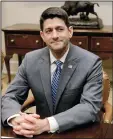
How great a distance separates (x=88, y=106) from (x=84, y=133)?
147 millimetres

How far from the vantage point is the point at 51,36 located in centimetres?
121

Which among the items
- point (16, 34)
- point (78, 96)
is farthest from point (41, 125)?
point (16, 34)

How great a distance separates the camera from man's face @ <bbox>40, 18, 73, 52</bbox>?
1204mm

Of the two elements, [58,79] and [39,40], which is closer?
[58,79]

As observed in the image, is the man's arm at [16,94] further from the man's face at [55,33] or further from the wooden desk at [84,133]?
the man's face at [55,33]

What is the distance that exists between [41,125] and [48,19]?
458 mm

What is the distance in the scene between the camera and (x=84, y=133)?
1.02 m

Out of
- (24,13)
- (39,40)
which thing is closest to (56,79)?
(39,40)

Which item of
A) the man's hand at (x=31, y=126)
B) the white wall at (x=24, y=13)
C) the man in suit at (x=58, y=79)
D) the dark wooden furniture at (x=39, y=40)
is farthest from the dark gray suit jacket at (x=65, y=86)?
the white wall at (x=24, y=13)

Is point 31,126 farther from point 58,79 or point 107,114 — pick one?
point 107,114

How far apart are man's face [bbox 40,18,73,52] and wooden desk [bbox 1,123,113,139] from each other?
371 millimetres

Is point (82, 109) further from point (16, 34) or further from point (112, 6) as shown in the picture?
point (112, 6)

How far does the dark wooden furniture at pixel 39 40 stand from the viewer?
110 inches

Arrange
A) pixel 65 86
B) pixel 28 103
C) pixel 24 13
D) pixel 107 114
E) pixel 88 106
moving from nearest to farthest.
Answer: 1. pixel 88 106
2. pixel 65 86
3. pixel 107 114
4. pixel 28 103
5. pixel 24 13
